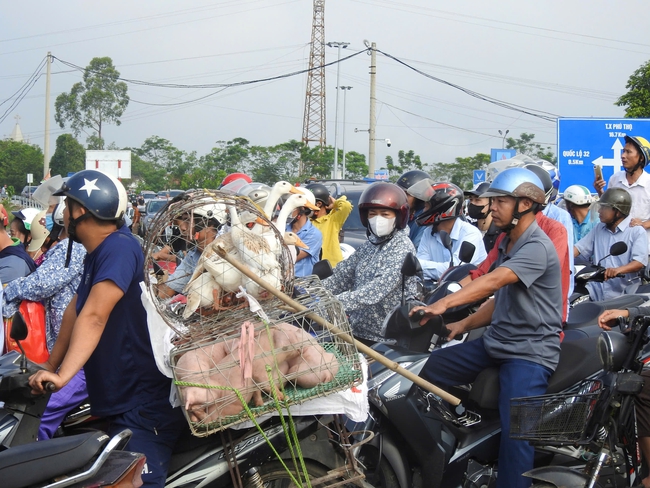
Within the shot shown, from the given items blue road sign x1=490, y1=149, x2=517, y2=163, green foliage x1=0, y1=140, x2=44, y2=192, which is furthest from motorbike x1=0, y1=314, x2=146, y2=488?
green foliage x1=0, y1=140, x2=44, y2=192

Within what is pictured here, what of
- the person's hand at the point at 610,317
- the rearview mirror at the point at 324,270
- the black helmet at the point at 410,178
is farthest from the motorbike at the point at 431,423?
the black helmet at the point at 410,178

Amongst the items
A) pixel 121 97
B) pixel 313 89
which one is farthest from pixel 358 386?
pixel 121 97

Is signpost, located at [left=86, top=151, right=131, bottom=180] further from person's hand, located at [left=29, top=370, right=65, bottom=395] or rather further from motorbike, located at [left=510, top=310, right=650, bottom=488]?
motorbike, located at [left=510, top=310, right=650, bottom=488]

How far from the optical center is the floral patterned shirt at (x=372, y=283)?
4293 millimetres

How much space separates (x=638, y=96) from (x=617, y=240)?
1581cm

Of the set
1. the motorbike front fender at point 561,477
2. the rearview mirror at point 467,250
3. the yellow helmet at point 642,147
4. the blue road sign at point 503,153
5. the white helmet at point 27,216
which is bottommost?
the motorbike front fender at point 561,477

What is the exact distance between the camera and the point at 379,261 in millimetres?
4469

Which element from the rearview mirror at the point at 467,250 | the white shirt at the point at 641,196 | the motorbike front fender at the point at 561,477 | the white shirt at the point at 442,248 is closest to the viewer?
the motorbike front fender at the point at 561,477

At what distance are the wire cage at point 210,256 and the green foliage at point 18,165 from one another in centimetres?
5020

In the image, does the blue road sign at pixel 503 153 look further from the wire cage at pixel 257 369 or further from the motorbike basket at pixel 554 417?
the wire cage at pixel 257 369

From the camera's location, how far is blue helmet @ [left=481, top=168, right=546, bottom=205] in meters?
4.08

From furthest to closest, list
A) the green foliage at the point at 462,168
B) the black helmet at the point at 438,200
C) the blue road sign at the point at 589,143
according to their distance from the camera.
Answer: the green foliage at the point at 462,168, the blue road sign at the point at 589,143, the black helmet at the point at 438,200

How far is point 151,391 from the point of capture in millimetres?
3377

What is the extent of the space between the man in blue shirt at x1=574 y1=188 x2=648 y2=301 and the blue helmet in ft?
9.85
